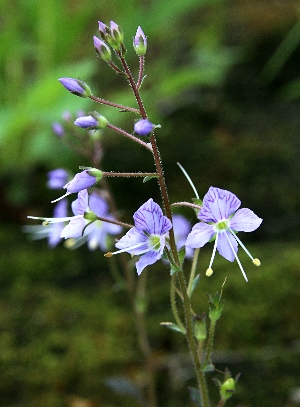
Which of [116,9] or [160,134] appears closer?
[160,134]

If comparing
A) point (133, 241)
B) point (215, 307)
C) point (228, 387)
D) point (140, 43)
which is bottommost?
point (228, 387)

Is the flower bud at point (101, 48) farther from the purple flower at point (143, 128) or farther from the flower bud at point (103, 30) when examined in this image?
the purple flower at point (143, 128)

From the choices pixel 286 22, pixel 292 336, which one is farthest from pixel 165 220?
pixel 286 22

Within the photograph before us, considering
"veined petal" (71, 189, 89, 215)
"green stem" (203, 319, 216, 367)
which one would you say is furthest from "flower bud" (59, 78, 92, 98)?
"green stem" (203, 319, 216, 367)

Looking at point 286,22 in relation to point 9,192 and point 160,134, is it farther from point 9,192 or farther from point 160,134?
point 9,192

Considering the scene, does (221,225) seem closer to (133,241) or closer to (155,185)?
(133,241)

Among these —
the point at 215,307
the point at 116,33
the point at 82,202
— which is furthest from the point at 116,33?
the point at 215,307
